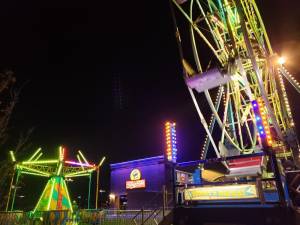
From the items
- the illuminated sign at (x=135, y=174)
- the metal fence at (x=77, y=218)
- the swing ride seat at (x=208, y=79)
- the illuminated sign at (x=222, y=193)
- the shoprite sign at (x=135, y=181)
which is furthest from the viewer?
the illuminated sign at (x=135, y=174)

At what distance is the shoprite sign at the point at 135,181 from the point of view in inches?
1388

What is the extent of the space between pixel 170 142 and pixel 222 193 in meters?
12.5

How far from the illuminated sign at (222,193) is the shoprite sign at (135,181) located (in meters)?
25.9

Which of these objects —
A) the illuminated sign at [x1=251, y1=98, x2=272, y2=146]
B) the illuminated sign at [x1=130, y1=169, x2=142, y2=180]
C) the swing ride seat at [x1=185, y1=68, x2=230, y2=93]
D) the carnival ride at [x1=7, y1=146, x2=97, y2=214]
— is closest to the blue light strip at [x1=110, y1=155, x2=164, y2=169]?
the illuminated sign at [x1=130, y1=169, x2=142, y2=180]

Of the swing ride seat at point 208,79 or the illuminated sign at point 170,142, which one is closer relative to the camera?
the swing ride seat at point 208,79

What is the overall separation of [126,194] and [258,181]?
98.5 feet

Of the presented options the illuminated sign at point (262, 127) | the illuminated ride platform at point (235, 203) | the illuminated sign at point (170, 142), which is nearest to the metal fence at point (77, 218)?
the illuminated ride platform at point (235, 203)

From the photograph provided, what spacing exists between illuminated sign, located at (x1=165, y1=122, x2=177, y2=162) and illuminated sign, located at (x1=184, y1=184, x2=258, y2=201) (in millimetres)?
10351

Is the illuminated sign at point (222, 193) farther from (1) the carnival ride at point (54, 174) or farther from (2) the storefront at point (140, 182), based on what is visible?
(2) the storefront at point (140, 182)

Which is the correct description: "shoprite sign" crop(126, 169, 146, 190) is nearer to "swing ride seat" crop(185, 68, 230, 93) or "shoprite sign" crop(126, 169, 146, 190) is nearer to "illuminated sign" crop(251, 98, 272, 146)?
"swing ride seat" crop(185, 68, 230, 93)

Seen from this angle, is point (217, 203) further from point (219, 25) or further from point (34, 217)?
point (219, 25)

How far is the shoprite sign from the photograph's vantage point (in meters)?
35.3

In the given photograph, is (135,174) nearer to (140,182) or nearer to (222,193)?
(140,182)

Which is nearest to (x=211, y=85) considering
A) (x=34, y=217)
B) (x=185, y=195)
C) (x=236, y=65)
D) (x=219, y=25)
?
(x=236, y=65)
